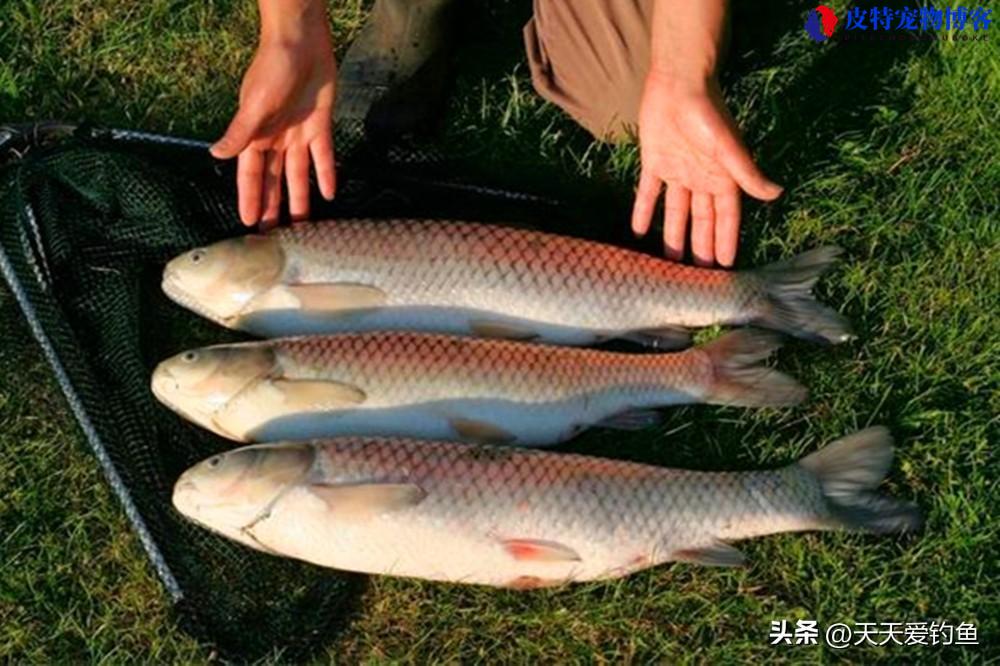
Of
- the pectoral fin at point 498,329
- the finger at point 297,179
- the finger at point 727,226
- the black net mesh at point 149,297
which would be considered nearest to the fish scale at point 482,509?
the black net mesh at point 149,297

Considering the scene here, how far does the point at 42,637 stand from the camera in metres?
2.99

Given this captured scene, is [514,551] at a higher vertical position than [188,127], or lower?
lower

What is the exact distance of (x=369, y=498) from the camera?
282cm

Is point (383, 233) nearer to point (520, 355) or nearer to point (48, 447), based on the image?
point (520, 355)

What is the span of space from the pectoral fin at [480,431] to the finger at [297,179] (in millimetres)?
713

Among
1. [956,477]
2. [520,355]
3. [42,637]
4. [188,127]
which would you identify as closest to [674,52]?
[520,355]

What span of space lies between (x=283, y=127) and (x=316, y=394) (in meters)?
0.68

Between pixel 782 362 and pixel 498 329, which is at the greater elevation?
pixel 498 329

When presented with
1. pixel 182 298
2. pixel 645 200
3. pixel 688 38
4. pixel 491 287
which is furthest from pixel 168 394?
pixel 688 38

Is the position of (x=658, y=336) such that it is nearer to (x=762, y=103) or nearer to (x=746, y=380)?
(x=746, y=380)

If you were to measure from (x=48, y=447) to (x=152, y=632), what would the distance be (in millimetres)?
533

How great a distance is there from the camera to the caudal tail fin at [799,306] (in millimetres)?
3230

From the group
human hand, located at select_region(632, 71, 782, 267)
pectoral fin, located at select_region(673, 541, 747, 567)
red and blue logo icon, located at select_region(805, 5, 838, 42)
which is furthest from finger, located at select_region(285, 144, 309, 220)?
red and blue logo icon, located at select_region(805, 5, 838, 42)

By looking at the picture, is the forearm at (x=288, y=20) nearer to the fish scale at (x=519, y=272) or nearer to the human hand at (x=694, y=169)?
the fish scale at (x=519, y=272)
